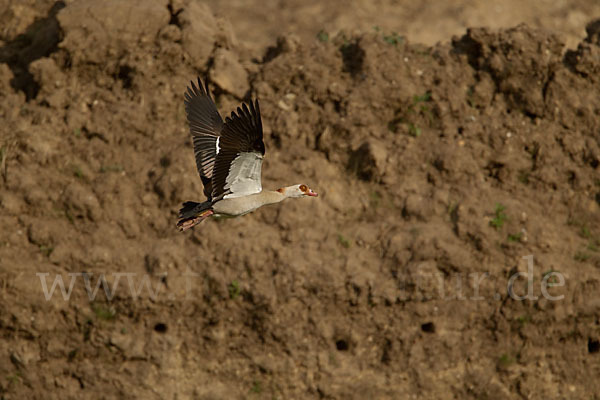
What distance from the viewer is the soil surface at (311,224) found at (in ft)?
25.9

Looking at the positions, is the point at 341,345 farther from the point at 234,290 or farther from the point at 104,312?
the point at 104,312

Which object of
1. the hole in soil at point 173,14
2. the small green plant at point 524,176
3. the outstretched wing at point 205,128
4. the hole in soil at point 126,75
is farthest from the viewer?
the hole in soil at point 173,14

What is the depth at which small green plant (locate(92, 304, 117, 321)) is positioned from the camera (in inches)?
310

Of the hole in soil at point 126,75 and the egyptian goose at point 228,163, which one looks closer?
the egyptian goose at point 228,163

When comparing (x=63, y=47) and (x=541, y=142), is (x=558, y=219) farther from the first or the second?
(x=63, y=47)

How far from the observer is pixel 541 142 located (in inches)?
340

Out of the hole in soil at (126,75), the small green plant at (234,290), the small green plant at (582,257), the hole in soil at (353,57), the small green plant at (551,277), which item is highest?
the hole in soil at (353,57)

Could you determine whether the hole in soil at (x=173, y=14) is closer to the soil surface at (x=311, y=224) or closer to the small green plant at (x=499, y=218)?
the soil surface at (x=311, y=224)

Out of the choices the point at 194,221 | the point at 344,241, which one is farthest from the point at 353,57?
the point at 194,221

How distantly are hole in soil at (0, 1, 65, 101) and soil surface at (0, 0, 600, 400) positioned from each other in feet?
0.15

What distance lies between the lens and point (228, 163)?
614 cm

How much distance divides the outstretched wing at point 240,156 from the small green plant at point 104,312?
7.48ft

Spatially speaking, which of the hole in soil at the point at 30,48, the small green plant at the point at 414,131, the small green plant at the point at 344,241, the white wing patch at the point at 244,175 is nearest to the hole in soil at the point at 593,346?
Result: the small green plant at the point at 344,241

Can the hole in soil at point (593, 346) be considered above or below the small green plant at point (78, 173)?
below
